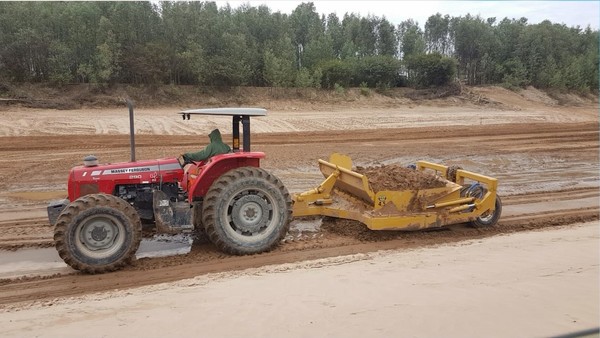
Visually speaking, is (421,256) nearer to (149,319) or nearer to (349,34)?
(149,319)

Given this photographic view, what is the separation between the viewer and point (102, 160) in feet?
38.8

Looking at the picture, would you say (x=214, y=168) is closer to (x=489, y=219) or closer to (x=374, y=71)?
(x=489, y=219)

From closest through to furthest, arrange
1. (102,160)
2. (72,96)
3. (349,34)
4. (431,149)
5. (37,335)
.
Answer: (37,335) < (102,160) < (431,149) < (72,96) < (349,34)

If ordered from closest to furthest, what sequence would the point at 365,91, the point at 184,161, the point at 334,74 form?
the point at 184,161 < the point at 365,91 < the point at 334,74

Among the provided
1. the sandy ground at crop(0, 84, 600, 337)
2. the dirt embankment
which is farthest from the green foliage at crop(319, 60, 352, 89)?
the sandy ground at crop(0, 84, 600, 337)

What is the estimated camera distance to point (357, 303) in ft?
13.9

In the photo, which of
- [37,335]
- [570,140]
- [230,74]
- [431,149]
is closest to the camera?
[37,335]

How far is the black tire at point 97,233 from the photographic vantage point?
16.7 feet

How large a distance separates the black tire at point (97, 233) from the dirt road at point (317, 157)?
179 millimetres

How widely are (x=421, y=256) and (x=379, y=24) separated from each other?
110ft

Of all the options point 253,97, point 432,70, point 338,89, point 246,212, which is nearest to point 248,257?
point 246,212

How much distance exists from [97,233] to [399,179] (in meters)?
3.88

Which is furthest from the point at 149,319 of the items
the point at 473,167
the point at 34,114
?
the point at 34,114

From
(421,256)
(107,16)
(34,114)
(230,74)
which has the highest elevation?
(107,16)
